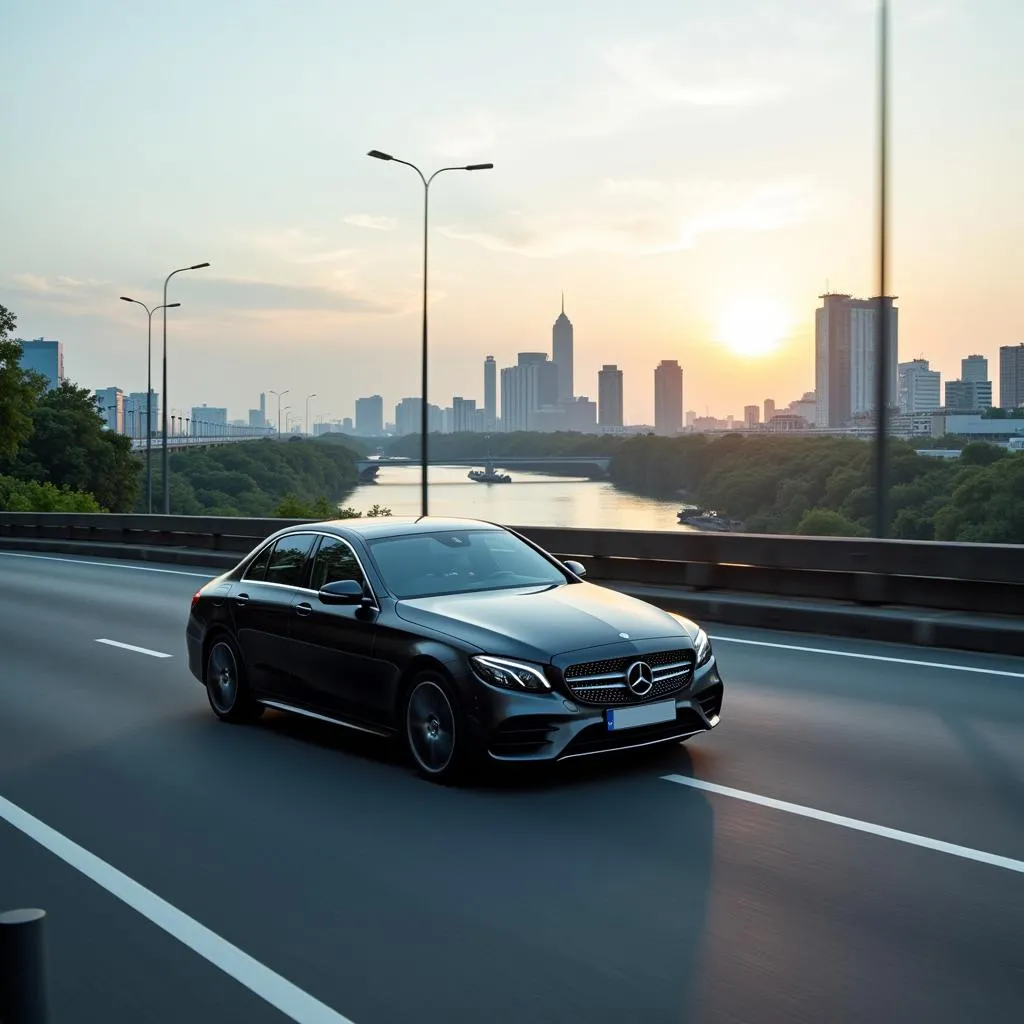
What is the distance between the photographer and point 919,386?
151 m

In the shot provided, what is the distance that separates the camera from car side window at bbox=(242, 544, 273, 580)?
31.0 ft

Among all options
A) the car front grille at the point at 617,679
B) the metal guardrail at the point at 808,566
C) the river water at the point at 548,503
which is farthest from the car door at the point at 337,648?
the river water at the point at 548,503

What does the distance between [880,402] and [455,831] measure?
10263 millimetres

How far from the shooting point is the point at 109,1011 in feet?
14.2

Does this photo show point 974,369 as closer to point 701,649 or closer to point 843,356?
point 843,356

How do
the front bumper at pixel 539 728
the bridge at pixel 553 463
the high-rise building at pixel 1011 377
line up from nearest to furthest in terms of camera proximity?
the front bumper at pixel 539 728, the high-rise building at pixel 1011 377, the bridge at pixel 553 463

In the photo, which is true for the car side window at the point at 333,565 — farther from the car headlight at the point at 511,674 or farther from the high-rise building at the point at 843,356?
the high-rise building at the point at 843,356

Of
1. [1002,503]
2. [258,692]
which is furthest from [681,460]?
[258,692]

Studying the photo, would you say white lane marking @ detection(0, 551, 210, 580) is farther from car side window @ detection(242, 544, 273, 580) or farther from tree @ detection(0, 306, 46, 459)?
tree @ detection(0, 306, 46, 459)

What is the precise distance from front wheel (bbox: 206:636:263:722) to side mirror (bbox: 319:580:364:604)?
1.46m

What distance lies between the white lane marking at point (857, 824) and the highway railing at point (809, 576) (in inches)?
223

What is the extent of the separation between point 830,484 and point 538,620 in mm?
56808

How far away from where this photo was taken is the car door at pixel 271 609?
29.0ft

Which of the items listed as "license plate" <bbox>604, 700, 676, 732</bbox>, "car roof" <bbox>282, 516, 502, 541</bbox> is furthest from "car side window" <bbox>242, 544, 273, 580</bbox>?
"license plate" <bbox>604, 700, 676, 732</bbox>
